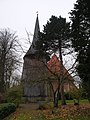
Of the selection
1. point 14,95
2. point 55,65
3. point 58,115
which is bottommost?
point 58,115

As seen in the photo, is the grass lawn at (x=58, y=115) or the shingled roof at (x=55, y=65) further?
the shingled roof at (x=55, y=65)

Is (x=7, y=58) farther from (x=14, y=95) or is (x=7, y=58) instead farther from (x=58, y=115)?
(x=58, y=115)

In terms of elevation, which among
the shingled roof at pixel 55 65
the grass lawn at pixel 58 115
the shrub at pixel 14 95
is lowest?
the grass lawn at pixel 58 115

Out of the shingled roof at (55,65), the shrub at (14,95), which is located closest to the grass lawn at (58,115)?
the shingled roof at (55,65)

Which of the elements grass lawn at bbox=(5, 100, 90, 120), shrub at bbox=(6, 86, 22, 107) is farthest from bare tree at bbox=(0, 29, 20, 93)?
grass lawn at bbox=(5, 100, 90, 120)

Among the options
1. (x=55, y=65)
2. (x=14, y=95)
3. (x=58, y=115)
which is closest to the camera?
(x=58, y=115)

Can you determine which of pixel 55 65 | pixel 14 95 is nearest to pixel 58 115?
pixel 55 65

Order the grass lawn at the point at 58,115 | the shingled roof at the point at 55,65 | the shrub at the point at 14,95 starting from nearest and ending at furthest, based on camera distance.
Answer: the grass lawn at the point at 58,115 < the shingled roof at the point at 55,65 < the shrub at the point at 14,95

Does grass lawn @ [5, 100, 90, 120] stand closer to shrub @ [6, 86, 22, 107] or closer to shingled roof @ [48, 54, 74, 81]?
shingled roof @ [48, 54, 74, 81]

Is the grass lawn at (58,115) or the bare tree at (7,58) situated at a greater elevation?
the bare tree at (7,58)

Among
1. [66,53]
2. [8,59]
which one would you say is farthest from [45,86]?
[66,53]

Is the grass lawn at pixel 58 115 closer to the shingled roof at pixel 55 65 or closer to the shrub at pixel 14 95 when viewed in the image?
the shingled roof at pixel 55 65

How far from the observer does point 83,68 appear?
16359 mm

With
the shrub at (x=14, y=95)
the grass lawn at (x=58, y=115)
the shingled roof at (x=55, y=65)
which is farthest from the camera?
the shrub at (x=14, y=95)
